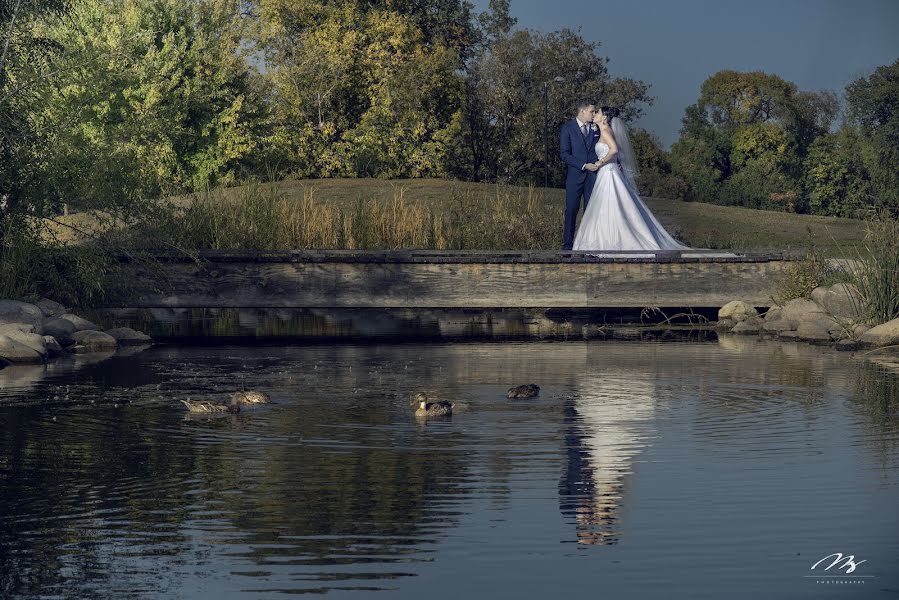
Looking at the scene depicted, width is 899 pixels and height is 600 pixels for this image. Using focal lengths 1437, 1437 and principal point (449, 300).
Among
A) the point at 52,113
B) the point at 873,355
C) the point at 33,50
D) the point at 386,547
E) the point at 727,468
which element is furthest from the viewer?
the point at 52,113

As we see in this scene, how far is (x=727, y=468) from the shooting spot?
11.4 m

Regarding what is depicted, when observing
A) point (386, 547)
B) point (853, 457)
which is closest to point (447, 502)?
point (386, 547)

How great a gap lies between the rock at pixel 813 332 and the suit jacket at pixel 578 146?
17.2 ft

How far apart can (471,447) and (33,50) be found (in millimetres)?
13694

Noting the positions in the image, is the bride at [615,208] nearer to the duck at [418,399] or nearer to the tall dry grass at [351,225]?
the tall dry grass at [351,225]

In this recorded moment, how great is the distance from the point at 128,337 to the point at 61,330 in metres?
1.41

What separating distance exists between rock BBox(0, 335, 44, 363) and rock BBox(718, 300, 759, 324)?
482 inches

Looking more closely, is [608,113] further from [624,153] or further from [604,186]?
[604,186]

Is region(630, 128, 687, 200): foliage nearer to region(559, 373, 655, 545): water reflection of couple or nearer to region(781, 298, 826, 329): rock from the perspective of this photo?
region(781, 298, 826, 329): rock

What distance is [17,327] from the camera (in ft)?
67.7

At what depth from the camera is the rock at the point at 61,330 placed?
21938 mm

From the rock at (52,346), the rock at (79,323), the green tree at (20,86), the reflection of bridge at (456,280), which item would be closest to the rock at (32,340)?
the rock at (52,346)

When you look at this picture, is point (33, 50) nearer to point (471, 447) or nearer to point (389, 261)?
point (389, 261)

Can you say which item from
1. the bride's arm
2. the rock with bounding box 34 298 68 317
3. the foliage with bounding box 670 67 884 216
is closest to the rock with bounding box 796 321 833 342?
the bride's arm
